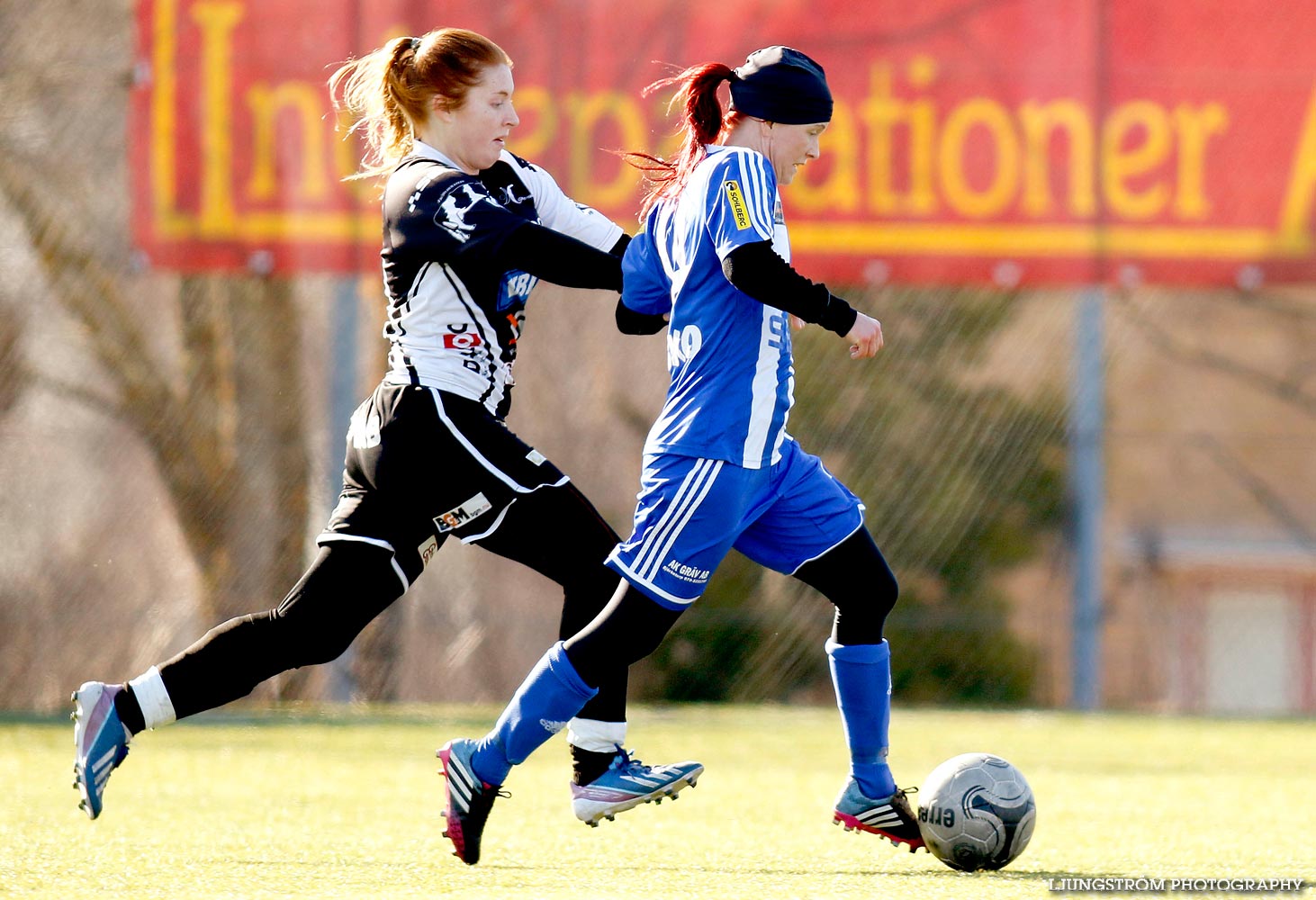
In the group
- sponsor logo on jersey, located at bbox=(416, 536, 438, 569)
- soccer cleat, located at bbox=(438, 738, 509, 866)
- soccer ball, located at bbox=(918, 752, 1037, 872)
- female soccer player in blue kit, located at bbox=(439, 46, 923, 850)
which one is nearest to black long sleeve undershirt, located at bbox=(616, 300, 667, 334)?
female soccer player in blue kit, located at bbox=(439, 46, 923, 850)

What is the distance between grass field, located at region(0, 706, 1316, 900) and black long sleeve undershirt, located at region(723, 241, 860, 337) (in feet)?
3.78

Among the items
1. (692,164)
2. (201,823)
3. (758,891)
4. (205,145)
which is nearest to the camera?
(758,891)

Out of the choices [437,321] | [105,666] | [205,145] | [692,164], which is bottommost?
[105,666]

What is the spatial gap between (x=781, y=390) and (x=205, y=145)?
4.96m

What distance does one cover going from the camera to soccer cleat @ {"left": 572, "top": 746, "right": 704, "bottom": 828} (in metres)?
3.91

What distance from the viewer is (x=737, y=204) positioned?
371cm

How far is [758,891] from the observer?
11.5ft

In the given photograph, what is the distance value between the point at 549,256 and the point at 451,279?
26 cm

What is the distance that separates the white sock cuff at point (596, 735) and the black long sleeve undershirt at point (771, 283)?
1059 millimetres

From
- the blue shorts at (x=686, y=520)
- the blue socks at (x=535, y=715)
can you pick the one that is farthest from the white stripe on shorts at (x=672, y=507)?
the blue socks at (x=535, y=715)

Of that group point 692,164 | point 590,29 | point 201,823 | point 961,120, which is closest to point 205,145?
point 590,29

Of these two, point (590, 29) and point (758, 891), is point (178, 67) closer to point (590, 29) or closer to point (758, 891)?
point (590, 29)

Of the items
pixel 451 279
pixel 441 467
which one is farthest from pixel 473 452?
pixel 451 279

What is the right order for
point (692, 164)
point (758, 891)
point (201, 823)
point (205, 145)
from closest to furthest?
point (758, 891) → point (692, 164) → point (201, 823) → point (205, 145)
